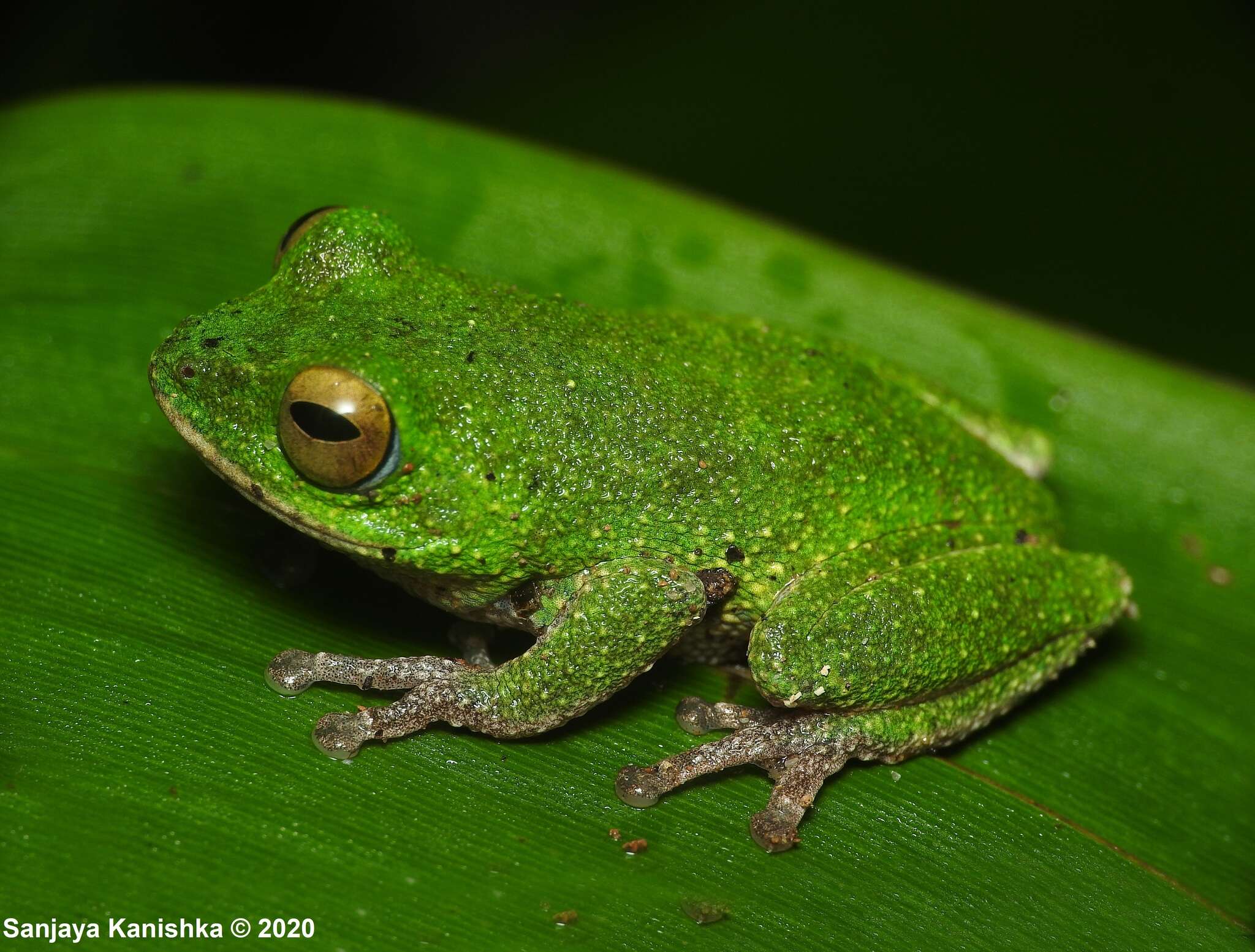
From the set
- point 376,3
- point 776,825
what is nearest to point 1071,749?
point 776,825

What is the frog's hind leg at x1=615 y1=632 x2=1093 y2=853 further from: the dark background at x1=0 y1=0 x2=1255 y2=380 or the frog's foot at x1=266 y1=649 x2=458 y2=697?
the dark background at x1=0 y1=0 x2=1255 y2=380

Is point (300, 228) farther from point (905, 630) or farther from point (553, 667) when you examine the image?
point (905, 630)

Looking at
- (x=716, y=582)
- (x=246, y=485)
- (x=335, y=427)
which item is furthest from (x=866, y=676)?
(x=246, y=485)

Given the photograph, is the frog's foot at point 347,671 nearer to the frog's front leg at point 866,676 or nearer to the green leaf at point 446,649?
the green leaf at point 446,649

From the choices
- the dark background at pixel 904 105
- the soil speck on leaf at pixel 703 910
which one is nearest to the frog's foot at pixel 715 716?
the soil speck on leaf at pixel 703 910

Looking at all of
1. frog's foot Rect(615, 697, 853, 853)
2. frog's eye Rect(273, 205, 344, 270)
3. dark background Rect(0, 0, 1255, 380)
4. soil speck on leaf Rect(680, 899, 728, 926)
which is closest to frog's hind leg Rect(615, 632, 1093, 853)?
frog's foot Rect(615, 697, 853, 853)

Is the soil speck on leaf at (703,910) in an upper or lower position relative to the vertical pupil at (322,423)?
lower
